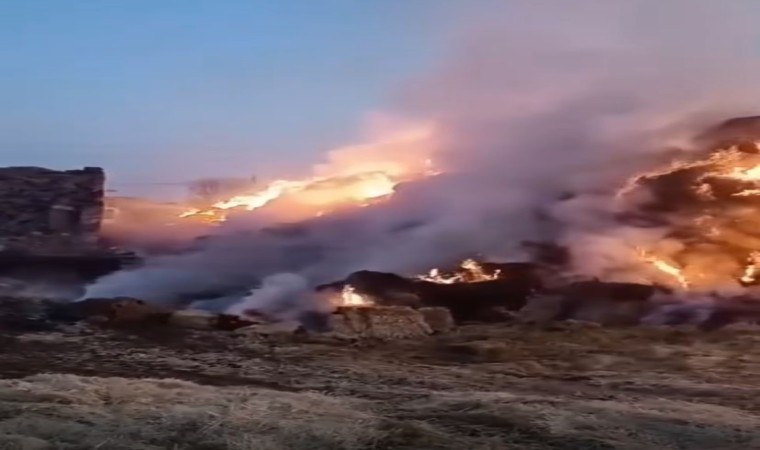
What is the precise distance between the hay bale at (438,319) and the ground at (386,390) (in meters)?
0.41

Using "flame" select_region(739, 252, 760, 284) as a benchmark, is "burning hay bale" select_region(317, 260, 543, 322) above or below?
below

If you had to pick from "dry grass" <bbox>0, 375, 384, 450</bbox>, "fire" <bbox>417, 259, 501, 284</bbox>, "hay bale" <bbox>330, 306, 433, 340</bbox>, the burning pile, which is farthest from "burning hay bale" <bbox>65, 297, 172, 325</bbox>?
the burning pile

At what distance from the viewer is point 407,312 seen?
15.9m

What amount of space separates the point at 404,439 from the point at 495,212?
45.7ft

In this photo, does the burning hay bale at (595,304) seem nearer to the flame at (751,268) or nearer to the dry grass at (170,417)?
the flame at (751,268)

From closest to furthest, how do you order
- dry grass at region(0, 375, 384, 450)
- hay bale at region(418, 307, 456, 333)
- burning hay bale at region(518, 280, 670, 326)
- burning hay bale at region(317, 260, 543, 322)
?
dry grass at region(0, 375, 384, 450) → hay bale at region(418, 307, 456, 333) → burning hay bale at region(518, 280, 670, 326) → burning hay bale at region(317, 260, 543, 322)

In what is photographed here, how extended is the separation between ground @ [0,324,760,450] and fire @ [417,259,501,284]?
7.71ft

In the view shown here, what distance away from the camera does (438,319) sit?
16.0 metres

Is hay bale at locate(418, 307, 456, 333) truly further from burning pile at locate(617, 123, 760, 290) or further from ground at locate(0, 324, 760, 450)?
burning pile at locate(617, 123, 760, 290)

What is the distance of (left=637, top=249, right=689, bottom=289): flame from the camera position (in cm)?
1753

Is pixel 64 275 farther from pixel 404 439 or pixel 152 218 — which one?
pixel 404 439

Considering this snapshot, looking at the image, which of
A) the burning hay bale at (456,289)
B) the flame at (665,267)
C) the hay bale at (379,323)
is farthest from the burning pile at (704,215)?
the hay bale at (379,323)

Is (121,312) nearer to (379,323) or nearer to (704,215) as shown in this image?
(379,323)

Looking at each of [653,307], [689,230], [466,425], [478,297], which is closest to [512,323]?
[478,297]
